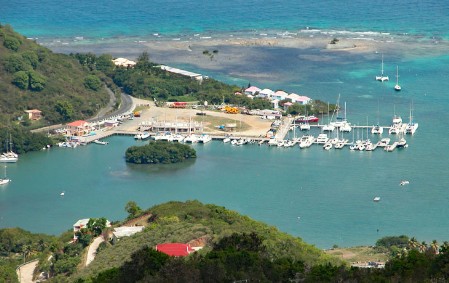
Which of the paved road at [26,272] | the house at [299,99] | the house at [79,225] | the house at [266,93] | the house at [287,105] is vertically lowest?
the paved road at [26,272]

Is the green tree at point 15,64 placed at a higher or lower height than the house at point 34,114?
higher

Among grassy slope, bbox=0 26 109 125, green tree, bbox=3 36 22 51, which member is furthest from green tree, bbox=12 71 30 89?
green tree, bbox=3 36 22 51

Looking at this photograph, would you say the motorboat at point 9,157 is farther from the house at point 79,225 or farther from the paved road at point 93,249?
the paved road at point 93,249

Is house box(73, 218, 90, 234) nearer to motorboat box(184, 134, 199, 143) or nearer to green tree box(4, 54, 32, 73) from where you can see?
motorboat box(184, 134, 199, 143)

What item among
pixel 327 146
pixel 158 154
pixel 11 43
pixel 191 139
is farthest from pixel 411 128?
pixel 11 43

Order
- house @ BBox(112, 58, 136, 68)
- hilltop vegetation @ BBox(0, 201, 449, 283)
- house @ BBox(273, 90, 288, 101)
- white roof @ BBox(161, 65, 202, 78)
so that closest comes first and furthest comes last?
hilltop vegetation @ BBox(0, 201, 449, 283), house @ BBox(273, 90, 288, 101), white roof @ BBox(161, 65, 202, 78), house @ BBox(112, 58, 136, 68)

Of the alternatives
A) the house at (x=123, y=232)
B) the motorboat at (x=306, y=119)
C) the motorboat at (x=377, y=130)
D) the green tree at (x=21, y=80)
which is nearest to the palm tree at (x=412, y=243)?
the house at (x=123, y=232)
